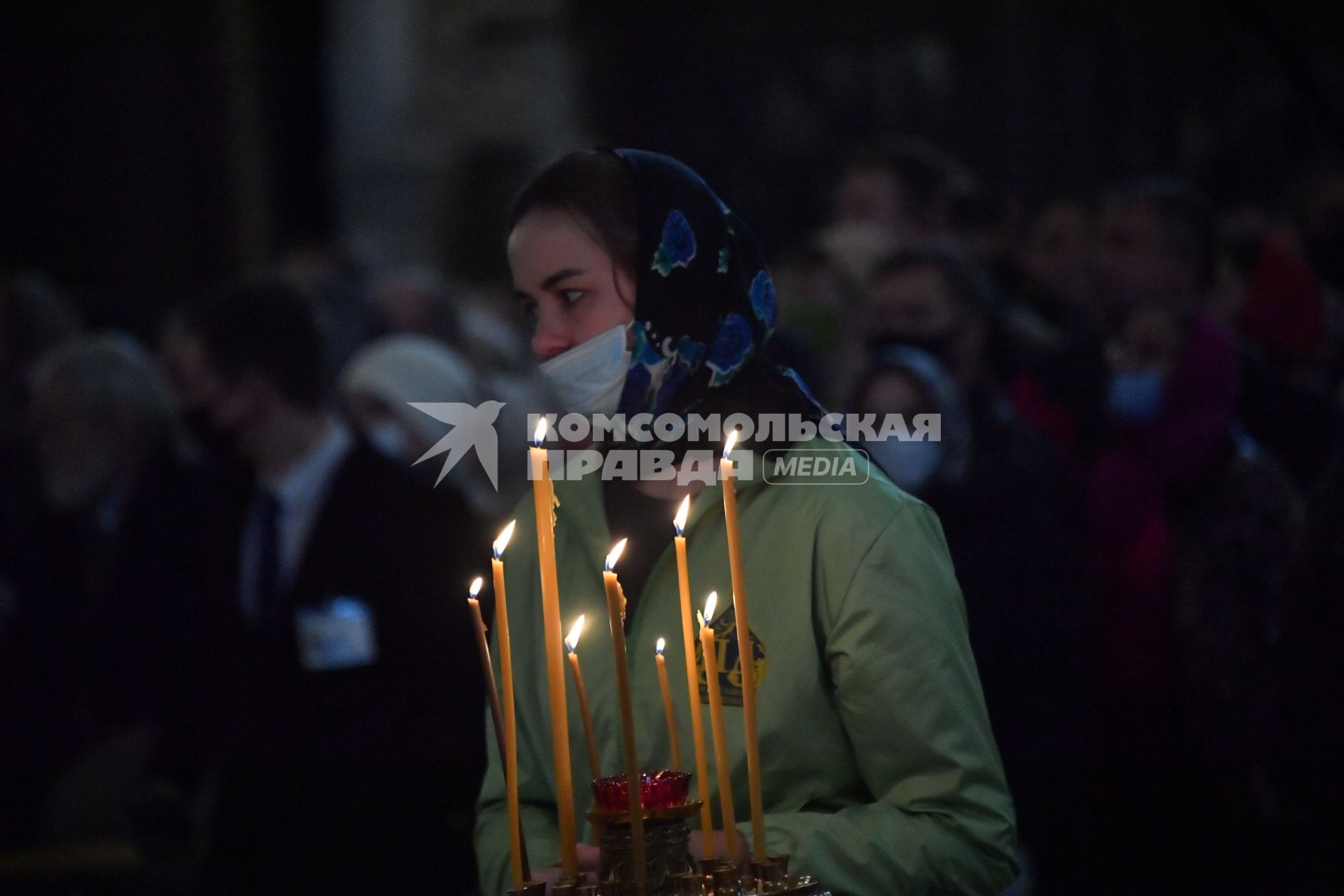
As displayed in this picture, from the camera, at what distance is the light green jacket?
6.29 ft

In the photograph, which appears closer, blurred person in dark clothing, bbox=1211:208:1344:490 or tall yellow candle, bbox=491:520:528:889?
tall yellow candle, bbox=491:520:528:889

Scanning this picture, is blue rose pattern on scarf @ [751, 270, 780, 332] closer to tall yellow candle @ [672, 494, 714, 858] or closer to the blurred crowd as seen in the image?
tall yellow candle @ [672, 494, 714, 858]

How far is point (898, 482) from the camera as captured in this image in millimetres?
3578

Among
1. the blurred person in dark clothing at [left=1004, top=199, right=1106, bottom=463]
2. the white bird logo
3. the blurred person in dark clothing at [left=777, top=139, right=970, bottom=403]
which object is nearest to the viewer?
the blurred person in dark clothing at [left=1004, top=199, right=1106, bottom=463]

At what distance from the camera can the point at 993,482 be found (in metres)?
4.17

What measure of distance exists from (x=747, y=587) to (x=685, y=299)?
38 centimetres

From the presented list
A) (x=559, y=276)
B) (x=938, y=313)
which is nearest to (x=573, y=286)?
(x=559, y=276)

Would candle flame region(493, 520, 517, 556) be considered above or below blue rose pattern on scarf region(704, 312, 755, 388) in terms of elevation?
below

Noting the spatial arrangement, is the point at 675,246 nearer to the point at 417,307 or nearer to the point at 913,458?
the point at 913,458

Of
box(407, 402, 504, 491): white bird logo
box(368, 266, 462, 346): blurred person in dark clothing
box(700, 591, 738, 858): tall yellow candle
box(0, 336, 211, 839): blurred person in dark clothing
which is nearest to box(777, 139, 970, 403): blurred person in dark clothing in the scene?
box(407, 402, 504, 491): white bird logo

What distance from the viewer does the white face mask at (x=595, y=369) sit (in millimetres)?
2141

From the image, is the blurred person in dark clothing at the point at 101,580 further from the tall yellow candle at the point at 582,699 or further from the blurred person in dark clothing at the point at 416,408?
the tall yellow candle at the point at 582,699

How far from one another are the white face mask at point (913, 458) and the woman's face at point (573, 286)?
2053 millimetres

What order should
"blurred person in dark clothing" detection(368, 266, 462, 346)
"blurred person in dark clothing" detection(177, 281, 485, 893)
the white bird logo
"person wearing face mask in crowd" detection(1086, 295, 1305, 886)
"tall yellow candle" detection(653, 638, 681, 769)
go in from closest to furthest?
"tall yellow candle" detection(653, 638, 681, 769)
"blurred person in dark clothing" detection(177, 281, 485, 893)
"person wearing face mask in crowd" detection(1086, 295, 1305, 886)
the white bird logo
"blurred person in dark clothing" detection(368, 266, 462, 346)
